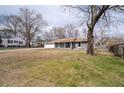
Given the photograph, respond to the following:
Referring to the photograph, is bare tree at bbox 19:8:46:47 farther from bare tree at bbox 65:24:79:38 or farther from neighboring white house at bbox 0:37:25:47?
bare tree at bbox 65:24:79:38

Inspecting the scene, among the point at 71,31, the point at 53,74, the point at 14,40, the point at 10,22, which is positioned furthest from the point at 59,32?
the point at 14,40

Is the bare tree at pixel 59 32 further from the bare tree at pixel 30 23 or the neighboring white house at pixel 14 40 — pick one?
the neighboring white house at pixel 14 40

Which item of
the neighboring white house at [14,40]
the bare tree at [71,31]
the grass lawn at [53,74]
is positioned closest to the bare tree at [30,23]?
the neighboring white house at [14,40]

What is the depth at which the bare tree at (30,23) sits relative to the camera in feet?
17.7

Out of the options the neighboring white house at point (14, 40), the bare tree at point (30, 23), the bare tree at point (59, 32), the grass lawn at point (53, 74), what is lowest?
the grass lawn at point (53, 74)

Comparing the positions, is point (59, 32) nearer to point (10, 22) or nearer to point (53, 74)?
point (10, 22)

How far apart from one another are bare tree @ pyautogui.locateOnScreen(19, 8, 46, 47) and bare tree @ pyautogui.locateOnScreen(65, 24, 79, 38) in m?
0.74

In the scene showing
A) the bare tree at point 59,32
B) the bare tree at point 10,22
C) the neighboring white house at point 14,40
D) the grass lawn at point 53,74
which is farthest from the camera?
the neighboring white house at point 14,40

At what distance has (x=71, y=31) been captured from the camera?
623 centimetres

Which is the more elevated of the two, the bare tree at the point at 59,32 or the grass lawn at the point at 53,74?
the bare tree at the point at 59,32

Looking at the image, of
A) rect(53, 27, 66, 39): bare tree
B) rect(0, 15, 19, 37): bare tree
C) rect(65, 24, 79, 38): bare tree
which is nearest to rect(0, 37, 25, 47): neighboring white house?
rect(0, 15, 19, 37): bare tree

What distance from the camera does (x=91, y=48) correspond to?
25.0 ft

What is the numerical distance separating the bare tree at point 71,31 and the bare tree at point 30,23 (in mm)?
742
